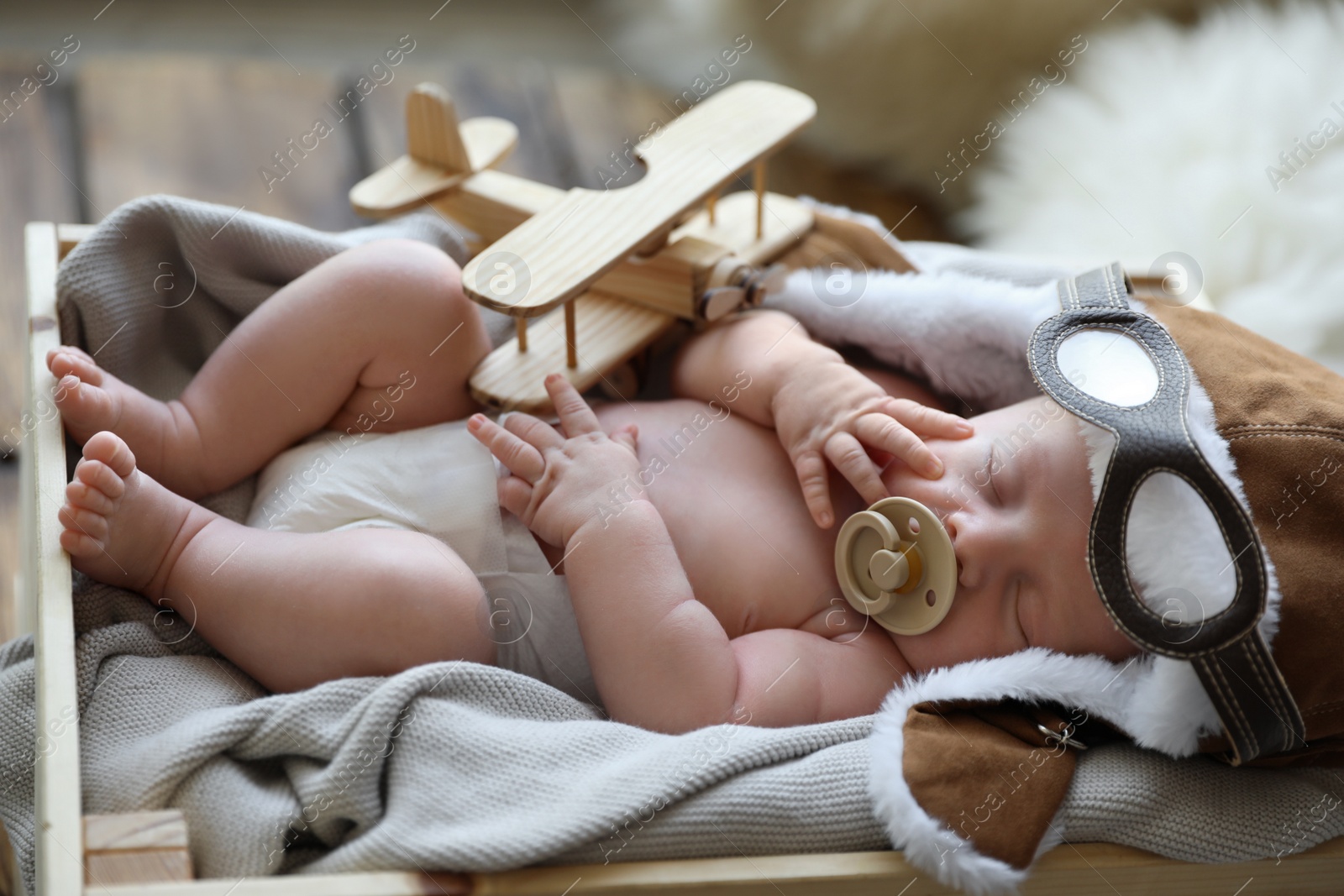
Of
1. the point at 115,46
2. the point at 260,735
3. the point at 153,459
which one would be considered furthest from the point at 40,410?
the point at 115,46

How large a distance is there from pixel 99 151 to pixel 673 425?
971 mm

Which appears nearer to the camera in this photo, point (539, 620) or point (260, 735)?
point (260, 735)

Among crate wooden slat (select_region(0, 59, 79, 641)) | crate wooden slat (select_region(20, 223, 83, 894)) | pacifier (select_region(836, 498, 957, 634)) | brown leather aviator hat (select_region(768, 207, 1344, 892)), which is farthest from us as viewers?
crate wooden slat (select_region(0, 59, 79, 641))

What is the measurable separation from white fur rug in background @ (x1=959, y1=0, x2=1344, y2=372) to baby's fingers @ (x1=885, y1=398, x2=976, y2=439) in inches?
15.4

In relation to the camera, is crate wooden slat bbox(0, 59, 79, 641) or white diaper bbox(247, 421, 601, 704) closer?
white diaper bbox(247, 421, 601, 704)

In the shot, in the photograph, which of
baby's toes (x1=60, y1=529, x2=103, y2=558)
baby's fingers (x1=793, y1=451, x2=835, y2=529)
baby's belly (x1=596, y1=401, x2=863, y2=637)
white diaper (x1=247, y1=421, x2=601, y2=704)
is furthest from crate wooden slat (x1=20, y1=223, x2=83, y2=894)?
baby's fingers (x1=793, y1=451, x2=835, y2=529)

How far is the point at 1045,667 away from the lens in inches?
29.8

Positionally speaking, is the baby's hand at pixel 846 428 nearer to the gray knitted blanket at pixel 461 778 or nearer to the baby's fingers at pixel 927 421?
the baby's fingers at pixel 927 421

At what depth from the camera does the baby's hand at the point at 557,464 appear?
2.72 feet

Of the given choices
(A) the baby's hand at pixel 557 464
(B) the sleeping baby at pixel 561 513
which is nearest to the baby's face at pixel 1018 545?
(B) the sleeping baby at pixel 561 513

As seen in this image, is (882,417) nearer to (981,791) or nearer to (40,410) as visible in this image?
(981,791)

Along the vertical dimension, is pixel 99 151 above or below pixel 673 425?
above

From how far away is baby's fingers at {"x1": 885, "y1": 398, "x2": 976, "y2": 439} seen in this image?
860 millimetres

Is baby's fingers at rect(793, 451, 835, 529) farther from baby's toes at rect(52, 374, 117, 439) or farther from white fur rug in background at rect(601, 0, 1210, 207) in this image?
white fur rug in background at rect(601, 0, 1210, 207)
